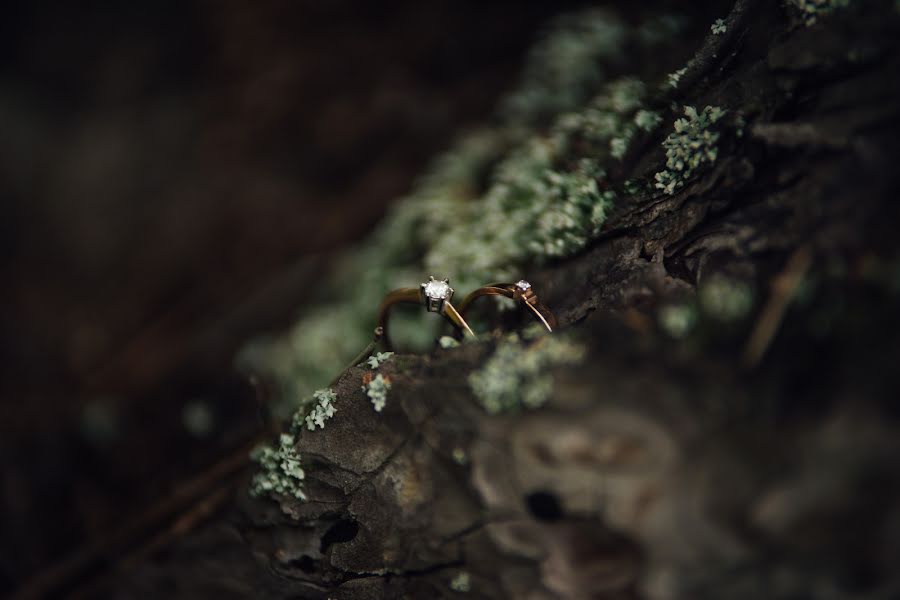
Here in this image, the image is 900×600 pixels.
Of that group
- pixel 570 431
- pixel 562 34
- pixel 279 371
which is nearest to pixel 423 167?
pixel 562 34

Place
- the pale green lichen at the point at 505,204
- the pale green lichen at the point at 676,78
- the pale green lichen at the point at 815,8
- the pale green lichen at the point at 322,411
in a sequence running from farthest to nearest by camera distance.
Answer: the pale green lichen at the point at 505,204, the pale green lichen at the point at 676,78, the pale green lichen at the point at 322,411, the pale green lichen at the point at 815,8

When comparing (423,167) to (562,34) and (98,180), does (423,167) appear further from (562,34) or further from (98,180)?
(98,180)

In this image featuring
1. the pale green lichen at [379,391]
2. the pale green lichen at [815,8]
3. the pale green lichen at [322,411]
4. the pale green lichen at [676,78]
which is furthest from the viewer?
the pale green lichen at [676,78]

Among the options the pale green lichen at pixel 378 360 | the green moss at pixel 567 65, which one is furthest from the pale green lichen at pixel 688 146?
the green moss at pixel 567 65

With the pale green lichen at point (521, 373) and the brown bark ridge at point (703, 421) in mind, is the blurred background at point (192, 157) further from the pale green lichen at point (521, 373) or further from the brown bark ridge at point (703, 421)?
the pale green lichen at point (521, 373)

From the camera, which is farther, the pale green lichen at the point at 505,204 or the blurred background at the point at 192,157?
the blurred background at the point at 192,157

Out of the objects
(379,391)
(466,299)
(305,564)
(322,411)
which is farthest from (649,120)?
(305,564)

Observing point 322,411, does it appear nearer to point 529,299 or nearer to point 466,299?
point 466,299
